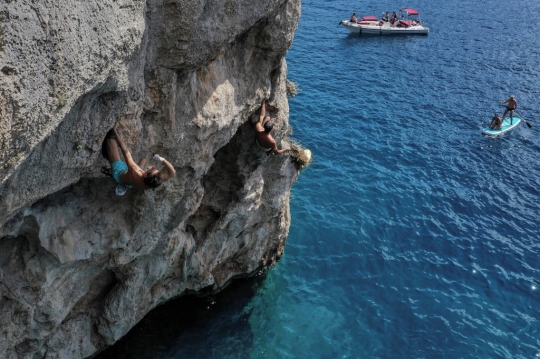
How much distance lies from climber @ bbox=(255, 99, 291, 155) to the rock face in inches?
25.3

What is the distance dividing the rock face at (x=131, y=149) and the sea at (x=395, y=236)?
2688 mm

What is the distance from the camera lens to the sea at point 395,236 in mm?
19203

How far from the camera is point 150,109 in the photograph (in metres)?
11.8

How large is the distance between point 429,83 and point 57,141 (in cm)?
3596

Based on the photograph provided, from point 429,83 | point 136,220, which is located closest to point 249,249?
point 136,220

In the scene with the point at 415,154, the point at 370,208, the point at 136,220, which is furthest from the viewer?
the point at 415,154

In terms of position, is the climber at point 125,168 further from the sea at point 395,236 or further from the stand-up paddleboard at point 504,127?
the stand-up paddleboard at point 504,127

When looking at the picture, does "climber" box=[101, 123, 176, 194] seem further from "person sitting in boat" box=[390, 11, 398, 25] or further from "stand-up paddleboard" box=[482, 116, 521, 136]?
"person sitting in boat" box=[390, 11, 398, 25]

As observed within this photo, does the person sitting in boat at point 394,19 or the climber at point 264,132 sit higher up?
the person sitting in boat at point 394,19

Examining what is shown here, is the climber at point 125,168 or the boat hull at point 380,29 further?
the boat hull at point 380,29

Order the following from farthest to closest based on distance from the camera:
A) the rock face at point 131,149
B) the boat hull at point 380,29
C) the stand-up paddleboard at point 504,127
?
1. the boat hull at point 380,29
2. the stand-up paddleboard at point 504,127
3. the rock face at point 131,149

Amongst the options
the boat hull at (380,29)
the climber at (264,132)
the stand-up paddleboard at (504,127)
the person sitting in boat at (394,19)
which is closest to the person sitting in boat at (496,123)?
the stand-up paddleboard at (504,127)

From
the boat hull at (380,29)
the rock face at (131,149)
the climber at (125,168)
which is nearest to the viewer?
the rock face at (131,149)

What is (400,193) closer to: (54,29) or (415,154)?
(415,154)
